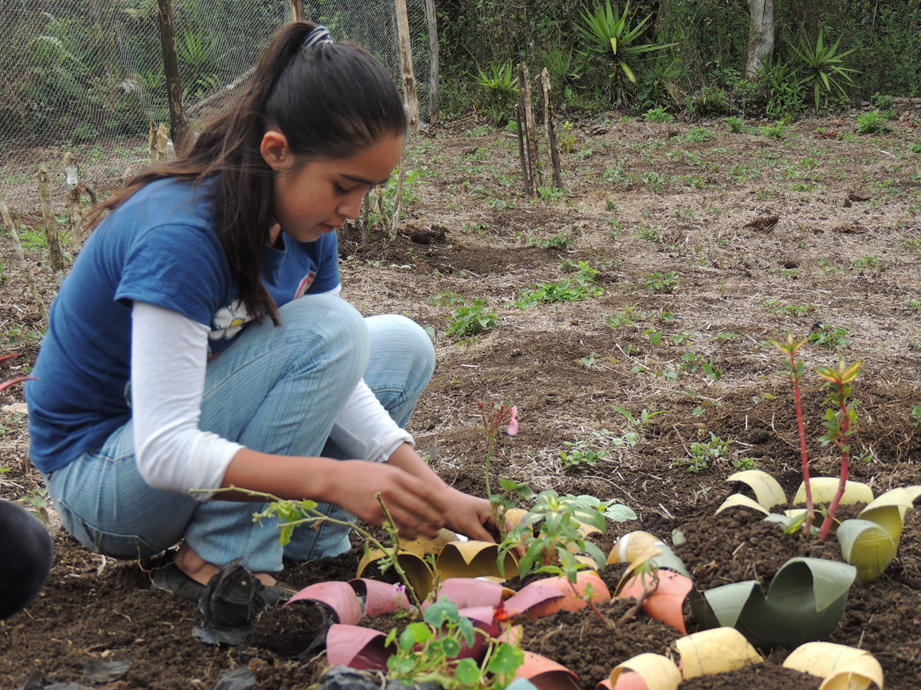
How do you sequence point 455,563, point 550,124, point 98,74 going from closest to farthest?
point 455,563 → point 550,124 → point 98,74

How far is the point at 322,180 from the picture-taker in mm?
1517

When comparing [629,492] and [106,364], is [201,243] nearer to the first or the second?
[106,364]

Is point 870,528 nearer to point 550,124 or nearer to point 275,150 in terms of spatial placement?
point 275,150

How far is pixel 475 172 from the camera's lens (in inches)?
308

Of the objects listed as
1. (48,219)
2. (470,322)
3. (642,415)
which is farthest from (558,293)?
(48,219)

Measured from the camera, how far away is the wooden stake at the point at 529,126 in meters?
6.29

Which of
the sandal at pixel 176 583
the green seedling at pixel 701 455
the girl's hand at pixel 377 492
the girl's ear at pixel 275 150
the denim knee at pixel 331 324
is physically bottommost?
the green seedling at pixel 701 455

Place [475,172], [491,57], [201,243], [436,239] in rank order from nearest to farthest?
[201,243]
[436,239]
[475,172]
[491,57]

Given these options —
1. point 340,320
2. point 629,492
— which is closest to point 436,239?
point 629,492

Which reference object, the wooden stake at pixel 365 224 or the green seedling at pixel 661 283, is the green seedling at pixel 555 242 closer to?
the green seedling at pixel 661 283

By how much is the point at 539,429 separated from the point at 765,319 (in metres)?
1.57

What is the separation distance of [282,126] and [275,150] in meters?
0.05

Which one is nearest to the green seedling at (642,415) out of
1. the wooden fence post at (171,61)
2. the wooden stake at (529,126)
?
the wooden fence post at (171,61)

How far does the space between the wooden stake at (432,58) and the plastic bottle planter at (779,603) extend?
1025cm
